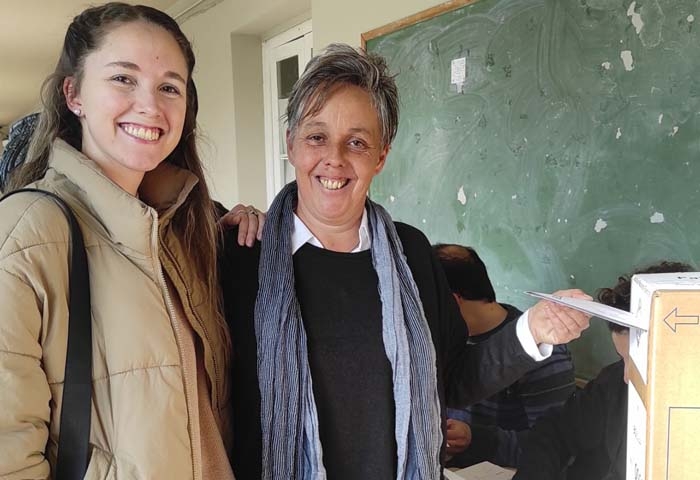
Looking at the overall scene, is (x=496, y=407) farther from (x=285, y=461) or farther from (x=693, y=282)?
(x=693, y=282)

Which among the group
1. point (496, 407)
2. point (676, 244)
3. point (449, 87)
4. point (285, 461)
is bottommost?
point (496, 407)

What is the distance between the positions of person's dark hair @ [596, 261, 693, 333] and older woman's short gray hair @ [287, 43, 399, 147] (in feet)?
2.43

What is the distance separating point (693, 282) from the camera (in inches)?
21.0

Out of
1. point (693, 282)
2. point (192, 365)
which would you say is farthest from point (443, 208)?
point (693, 282)

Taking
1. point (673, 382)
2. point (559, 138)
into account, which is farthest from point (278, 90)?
point (673, 382)

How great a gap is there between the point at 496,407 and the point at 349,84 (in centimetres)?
113

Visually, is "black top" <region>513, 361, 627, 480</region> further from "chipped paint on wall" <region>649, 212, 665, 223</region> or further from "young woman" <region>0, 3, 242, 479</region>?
"young woman" <region>0, 3, 242, 479</region>

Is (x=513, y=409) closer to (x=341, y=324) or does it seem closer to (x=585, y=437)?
(x=585, y=437)

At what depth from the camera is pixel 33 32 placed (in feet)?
15.5

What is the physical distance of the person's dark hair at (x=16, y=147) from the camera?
899mm

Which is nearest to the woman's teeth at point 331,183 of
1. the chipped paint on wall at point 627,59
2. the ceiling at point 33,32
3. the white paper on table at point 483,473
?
the chipped paint on wall at point 627,59

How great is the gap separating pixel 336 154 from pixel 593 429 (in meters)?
0.96

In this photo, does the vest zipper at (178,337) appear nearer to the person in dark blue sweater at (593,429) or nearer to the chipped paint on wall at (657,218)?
the person in dark blue sweater at (593,429)

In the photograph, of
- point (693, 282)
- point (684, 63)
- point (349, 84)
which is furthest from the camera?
point (684, 63)
